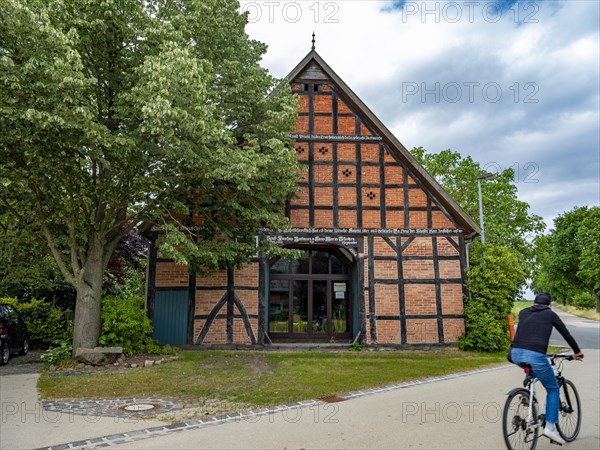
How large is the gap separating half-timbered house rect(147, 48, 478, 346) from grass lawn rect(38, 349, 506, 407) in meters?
1.15

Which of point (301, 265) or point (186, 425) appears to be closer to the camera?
point (186, 425)

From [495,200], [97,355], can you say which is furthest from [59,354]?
[495,200]

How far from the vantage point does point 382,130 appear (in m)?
14.7

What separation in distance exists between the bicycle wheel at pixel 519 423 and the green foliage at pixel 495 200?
22.2 metres

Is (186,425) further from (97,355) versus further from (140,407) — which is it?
(97,355)

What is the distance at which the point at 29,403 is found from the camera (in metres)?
7.34

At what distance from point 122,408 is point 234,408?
1706mm

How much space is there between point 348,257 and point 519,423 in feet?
35.2

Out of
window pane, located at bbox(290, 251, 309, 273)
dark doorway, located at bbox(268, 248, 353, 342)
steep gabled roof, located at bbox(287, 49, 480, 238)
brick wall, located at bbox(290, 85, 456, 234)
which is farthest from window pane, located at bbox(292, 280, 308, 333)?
steep gabled roof, located at bbox(287, 49, 480, 238)

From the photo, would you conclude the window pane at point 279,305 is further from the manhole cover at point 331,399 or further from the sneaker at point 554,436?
the sneaker at point 554,436

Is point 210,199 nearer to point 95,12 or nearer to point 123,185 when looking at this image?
point 123,185

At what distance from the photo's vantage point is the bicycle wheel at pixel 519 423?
4848 mm

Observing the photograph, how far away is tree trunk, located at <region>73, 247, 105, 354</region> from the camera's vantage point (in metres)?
10.8

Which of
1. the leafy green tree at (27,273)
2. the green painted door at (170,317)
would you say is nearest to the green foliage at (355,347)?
the green painted door at (170,317)
